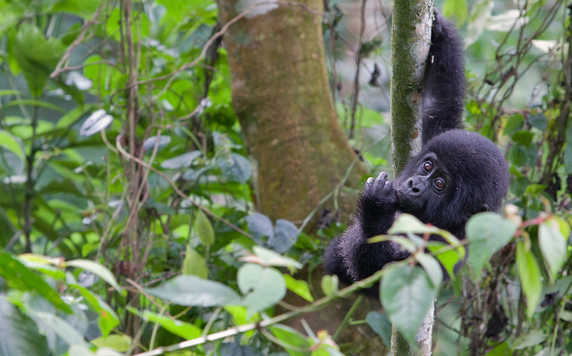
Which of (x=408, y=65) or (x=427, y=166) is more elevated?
(x=408, y=65)

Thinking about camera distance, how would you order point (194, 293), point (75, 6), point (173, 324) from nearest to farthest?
point (194, 293) → point (173, 324) → point (75, 6)

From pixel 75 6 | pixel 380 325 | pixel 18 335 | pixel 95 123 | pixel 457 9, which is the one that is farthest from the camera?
pixel 75 6

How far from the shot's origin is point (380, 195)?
2.59 m

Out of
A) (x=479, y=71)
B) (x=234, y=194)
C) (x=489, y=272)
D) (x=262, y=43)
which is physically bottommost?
(x=489, y=272)

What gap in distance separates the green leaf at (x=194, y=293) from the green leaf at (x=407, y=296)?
0.26 metres

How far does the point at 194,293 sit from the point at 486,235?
1.63 feet

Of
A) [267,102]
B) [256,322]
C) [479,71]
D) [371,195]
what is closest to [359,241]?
[371,195]

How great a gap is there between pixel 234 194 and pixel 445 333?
153 cm

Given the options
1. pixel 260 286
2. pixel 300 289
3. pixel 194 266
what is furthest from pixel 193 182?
pixel 260 286

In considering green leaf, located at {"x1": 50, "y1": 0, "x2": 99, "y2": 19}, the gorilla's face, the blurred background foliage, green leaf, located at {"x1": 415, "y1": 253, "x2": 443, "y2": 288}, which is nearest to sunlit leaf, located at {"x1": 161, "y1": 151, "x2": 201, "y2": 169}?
the blurred background foliage

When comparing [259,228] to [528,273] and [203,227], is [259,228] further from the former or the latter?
[528,273]

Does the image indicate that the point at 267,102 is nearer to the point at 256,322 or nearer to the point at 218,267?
the point at 218,267

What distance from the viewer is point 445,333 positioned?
137 inches

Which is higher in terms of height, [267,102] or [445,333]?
[267,102]
